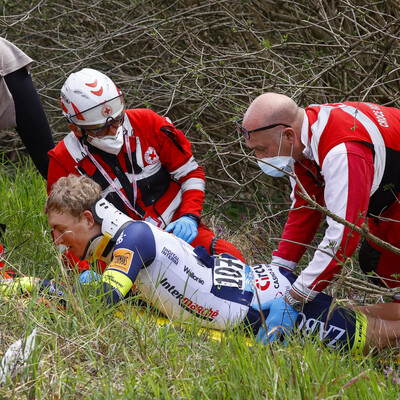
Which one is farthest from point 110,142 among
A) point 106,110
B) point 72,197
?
point 72,197

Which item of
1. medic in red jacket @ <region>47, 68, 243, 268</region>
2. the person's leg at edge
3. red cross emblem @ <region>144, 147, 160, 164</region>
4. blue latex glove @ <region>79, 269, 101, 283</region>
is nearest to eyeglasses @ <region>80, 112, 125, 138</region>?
medic in red jacket @ <region>47, 68, 243, 268</region>

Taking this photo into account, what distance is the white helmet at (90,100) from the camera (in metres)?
Result: 3.94

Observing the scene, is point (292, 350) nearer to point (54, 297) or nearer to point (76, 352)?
point (76, 352)

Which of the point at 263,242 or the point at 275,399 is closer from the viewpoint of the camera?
the point at 275,399

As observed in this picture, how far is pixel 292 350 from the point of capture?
2654 mm

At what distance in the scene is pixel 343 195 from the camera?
3.11 metres

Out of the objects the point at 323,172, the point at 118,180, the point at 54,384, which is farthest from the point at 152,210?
the point at 54,384

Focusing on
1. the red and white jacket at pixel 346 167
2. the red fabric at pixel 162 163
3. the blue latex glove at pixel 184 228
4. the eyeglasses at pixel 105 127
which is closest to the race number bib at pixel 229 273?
the red and white jacket at pixel 346 167

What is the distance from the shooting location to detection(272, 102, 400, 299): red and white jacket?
3.12 m

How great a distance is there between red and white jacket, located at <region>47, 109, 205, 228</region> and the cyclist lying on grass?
53 centimetres

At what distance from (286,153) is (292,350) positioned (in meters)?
1.19

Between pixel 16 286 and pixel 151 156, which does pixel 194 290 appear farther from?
pixel 151 156

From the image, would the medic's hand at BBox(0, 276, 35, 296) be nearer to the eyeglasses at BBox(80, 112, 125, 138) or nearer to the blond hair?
the blond hair

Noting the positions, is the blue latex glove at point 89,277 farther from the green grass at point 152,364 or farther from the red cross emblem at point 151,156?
the red cross emblem at point 151,156
